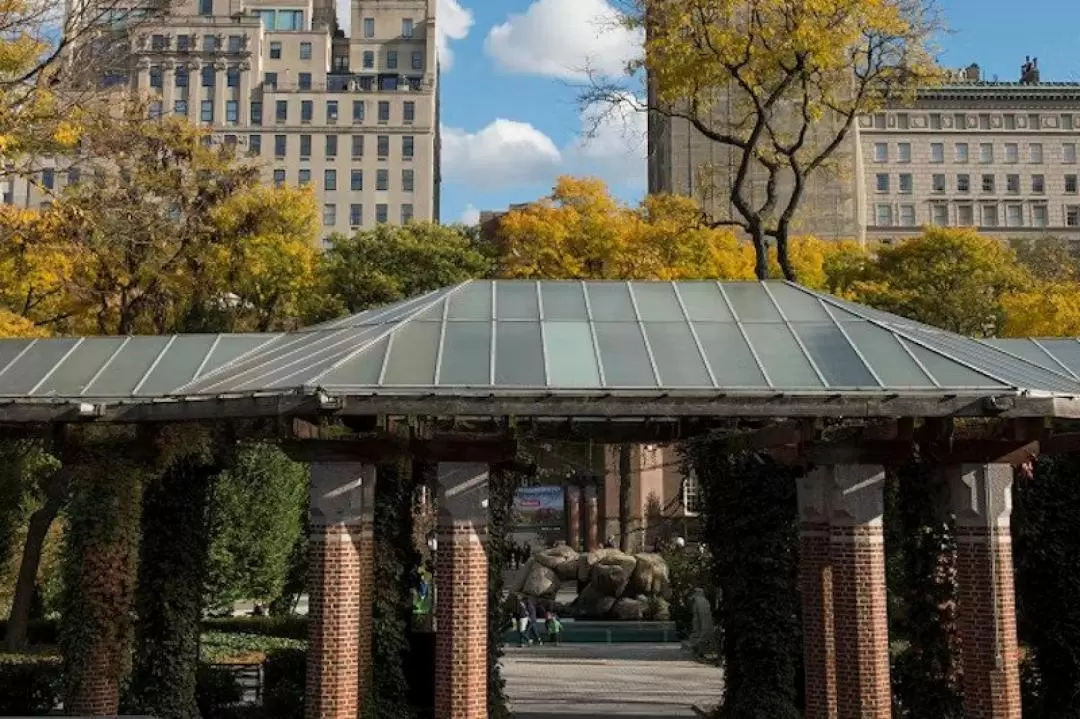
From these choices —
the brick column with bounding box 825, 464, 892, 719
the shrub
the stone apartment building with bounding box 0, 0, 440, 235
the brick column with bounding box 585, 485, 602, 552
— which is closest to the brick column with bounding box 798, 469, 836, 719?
the brick column with bounding box 825, 464, 892, 719

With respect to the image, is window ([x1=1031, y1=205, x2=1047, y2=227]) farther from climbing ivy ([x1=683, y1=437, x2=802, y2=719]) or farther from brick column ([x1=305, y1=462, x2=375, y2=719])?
brick column ([x1=305, y1=462, x2=375, y2=719])

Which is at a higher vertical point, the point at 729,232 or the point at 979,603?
the point at 729,232

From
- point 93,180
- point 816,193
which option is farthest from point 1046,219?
point 93,180

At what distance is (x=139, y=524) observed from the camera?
45.6ft

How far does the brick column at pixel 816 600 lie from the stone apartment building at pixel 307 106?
7720 cm

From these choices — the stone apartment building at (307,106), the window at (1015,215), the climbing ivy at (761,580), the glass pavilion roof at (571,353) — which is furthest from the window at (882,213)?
the climbing ivy at (761,580)

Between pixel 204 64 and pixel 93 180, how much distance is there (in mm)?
70105

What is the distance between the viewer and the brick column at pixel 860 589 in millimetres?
12180

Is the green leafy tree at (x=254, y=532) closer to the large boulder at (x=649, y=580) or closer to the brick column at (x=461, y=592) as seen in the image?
the large boulder at (x=649, y=580)

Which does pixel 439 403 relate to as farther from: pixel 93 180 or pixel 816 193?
pixel 816 193

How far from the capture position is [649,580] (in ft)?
118

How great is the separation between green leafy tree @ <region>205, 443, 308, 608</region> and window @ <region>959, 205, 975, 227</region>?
79.0 m

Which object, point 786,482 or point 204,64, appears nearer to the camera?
point 786,482

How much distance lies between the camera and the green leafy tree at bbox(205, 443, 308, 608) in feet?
90.3
